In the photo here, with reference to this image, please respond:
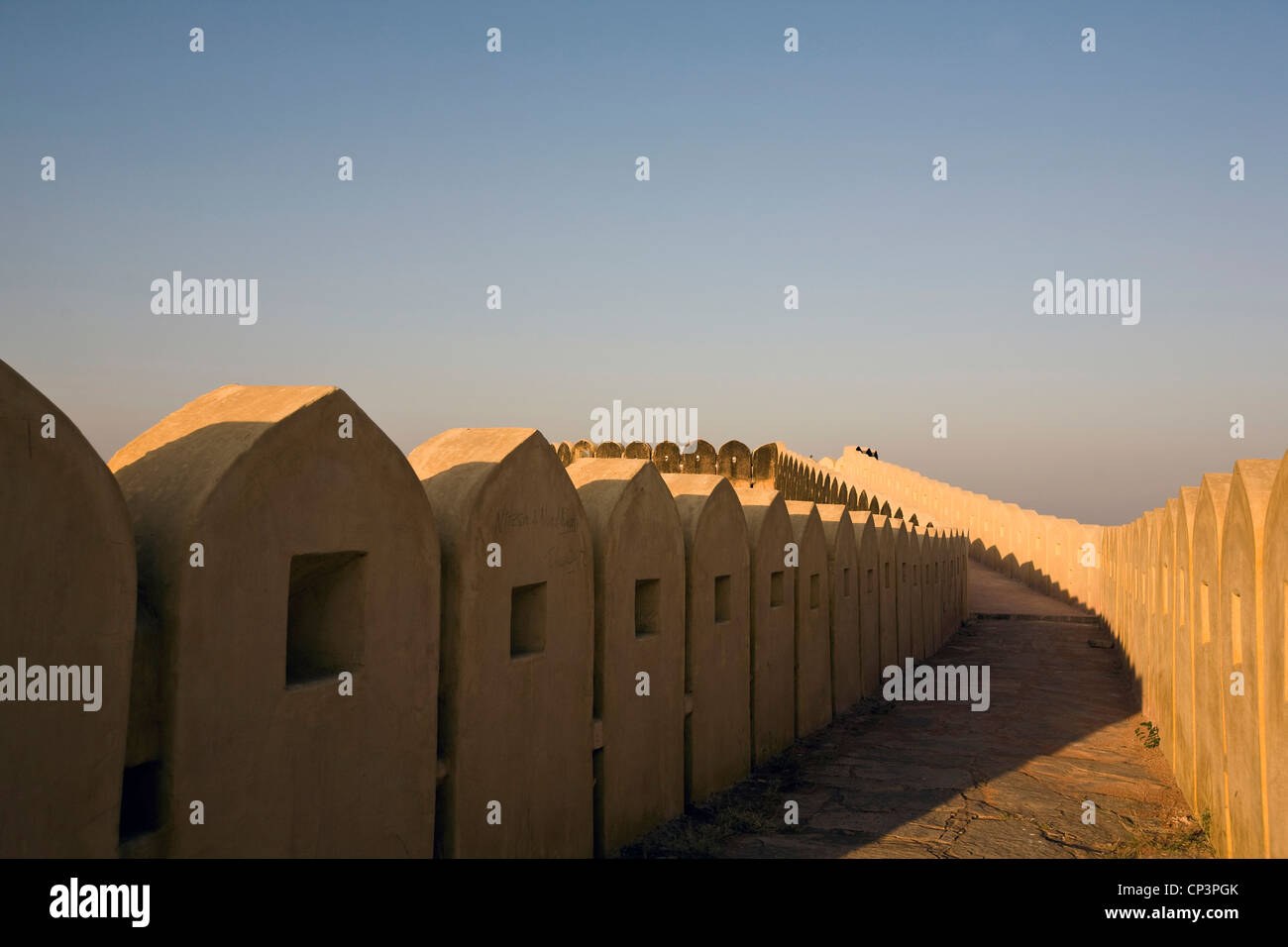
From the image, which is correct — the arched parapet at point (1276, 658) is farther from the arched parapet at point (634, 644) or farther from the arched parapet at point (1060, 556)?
the arched parapet at point (1060, 556)

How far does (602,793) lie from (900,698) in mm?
9298

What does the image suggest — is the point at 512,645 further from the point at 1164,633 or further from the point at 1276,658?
the point at 1164,633

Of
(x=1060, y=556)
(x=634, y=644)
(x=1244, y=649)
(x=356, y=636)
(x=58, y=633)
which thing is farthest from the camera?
(x=1060, y=556)

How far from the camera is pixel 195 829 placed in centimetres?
358

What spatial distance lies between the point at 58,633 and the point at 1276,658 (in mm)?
5014

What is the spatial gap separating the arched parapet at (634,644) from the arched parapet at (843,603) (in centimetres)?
436

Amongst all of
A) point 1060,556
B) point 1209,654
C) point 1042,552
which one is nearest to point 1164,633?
point 1209,654

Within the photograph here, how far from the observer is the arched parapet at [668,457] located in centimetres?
1902

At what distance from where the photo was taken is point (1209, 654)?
6949mm

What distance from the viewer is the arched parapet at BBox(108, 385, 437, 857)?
11.7ft

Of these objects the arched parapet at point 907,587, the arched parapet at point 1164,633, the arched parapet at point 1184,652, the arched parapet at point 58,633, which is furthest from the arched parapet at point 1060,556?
the arched parapet at point 58,633

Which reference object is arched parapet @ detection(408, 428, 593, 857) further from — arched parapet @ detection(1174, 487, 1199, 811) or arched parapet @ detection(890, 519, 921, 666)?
arched parapet @ detection(890, 519, 921, 666)
